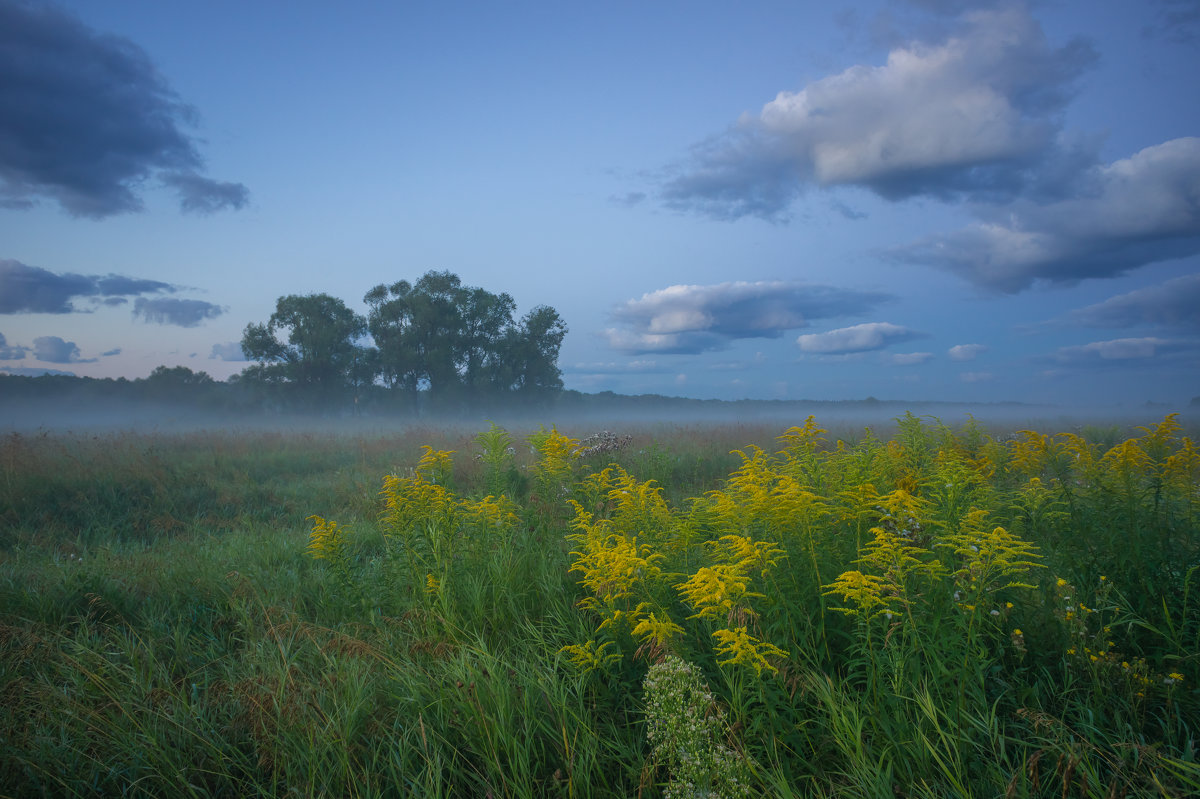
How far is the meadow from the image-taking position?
2643 millimetres

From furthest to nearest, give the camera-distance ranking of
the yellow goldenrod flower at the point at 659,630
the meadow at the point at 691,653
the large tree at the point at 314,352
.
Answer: the large tree at the point at 314,352
the yellow goldenrod flower at the point at 659,630
the meadow at the point at 691,653

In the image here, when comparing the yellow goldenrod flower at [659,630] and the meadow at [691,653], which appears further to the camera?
the yellow goldenrod flower at [659,630]

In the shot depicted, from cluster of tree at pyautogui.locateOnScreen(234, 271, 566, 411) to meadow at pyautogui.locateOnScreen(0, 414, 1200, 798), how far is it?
4099cm

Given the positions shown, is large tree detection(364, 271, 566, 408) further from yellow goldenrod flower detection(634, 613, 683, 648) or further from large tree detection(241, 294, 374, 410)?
yellow goldenrod flower detection(634, 613, 683, 648)

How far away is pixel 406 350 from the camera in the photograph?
44.4 m

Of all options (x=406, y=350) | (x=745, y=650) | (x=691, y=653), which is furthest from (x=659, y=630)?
(x=406, y=350)

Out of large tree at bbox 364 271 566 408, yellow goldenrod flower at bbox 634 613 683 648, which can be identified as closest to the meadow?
yellow goldenrod flower at bbox 634 613 683 648

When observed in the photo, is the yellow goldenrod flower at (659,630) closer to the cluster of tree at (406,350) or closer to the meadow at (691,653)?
the meadow at (691,653)

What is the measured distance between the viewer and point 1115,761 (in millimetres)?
2477

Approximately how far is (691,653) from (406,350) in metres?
44.4

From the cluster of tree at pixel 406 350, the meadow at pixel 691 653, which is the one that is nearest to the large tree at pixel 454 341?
the cluster of tree at pixel 406 350

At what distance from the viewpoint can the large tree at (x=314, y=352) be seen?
42.6m

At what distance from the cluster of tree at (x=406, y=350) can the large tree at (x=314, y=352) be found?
0.23 feet

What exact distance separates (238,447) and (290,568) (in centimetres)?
1121
